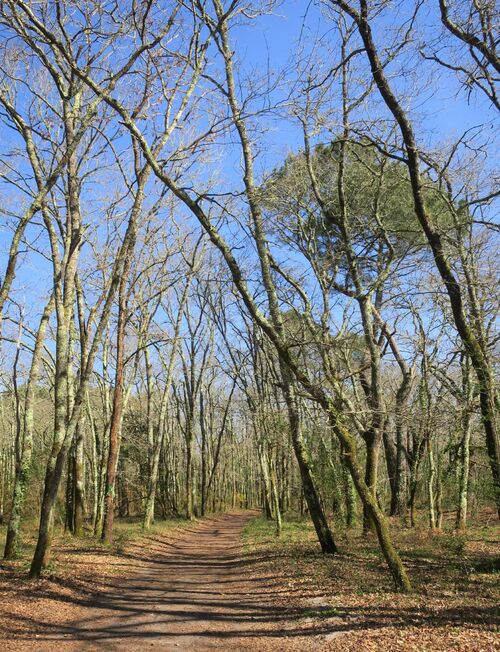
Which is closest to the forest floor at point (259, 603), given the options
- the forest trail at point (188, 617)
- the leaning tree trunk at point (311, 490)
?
the forest trail at point (188, 617)

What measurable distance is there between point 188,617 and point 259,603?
44.5 inches

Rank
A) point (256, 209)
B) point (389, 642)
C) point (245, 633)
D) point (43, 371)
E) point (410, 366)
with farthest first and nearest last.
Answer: point (43, 371)
point (410, 366)
point (256, 209)
point (245, 633)
point (389, 642)

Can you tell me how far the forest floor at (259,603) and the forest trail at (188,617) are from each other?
0.06ft

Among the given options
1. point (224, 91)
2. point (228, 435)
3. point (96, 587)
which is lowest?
point (96, 587)

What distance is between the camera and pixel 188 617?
268 inches

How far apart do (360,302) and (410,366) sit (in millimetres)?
3624

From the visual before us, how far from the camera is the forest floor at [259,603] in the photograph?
5515mm

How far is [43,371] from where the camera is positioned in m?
24.9

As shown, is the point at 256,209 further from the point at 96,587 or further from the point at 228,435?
the point at 228,435

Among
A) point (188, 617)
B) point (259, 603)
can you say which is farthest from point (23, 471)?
point (259, 603)

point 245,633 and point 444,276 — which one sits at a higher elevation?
point 444,276

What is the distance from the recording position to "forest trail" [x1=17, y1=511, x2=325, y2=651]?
5.64 meters

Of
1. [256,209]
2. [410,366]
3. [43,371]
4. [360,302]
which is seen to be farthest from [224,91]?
[43,371]

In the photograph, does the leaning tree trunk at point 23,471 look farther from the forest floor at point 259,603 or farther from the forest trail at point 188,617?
the forest trail at point 188,617
